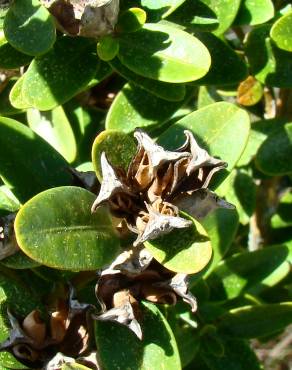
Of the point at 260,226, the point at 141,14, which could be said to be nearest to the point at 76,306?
the point at 141,14

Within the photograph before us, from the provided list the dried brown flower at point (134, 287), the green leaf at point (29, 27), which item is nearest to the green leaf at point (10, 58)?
the green leaf at point (29, 27)

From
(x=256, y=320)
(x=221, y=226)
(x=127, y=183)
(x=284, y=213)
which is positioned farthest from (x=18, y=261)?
(x=284, y=213)

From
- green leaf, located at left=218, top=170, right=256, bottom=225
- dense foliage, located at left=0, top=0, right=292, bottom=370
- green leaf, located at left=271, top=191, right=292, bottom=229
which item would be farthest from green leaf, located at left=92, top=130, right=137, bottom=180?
green leaf, located at left=271, top=191, right=292, bottom=229

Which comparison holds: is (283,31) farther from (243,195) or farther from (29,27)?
(243,195)

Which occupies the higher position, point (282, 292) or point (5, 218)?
point (5, 218)

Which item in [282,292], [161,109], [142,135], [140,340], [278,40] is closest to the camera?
[142,135]

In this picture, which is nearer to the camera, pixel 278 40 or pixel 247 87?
pixel 278 40

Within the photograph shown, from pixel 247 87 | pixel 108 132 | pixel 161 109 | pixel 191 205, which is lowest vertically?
pixel 247 87

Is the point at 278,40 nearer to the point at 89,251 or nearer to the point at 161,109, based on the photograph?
the point at 161,109
